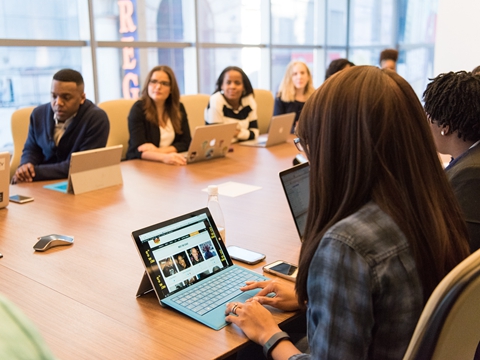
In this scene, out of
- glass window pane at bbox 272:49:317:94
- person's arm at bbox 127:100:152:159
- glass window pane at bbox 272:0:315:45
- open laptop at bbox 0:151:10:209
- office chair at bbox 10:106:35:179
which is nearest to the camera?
open laptop at bbox 0:151:10:209

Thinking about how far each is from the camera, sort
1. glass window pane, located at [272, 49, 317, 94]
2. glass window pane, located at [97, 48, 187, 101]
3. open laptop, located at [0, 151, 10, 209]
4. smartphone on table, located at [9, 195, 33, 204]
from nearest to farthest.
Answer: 1. open laptop, located at [0, 151, 10, 209]
2. smartphone on table, located at [9, 195, 33, 204]
3. glass window pane, located at [97, 48, 187, 101]
4. glass window pane, located at [272, 49, 317, 94]

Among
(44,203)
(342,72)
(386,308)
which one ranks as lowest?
(44,203)

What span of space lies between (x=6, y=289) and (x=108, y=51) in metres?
3.88

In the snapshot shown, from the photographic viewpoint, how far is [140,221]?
2.05m

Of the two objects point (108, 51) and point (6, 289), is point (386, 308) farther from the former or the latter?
point (108, 51)

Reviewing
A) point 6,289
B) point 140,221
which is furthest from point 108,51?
point 6,289

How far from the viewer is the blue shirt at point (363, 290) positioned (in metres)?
0.91

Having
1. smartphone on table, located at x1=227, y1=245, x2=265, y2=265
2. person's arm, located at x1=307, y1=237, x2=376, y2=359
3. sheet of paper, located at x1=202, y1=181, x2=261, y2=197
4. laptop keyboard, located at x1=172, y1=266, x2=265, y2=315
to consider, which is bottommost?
sheet of paper, located at x1=202, y1=181, x2=261, y2=197

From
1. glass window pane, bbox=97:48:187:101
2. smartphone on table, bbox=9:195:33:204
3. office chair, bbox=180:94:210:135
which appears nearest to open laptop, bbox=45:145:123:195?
smartphone on table, bbox=9:195:33:204

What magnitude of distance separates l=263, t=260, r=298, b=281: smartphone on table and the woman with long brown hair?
0.48m

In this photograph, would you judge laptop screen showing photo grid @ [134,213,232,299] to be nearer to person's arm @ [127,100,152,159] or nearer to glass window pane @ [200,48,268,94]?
person's arm @ [127,100,152,159]

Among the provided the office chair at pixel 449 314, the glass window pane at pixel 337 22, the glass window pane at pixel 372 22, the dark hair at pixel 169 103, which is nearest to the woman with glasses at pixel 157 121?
the dark hair at pixel 169 103

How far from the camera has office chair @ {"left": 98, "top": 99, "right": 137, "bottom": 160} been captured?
3.60 meters

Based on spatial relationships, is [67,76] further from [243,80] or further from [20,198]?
[243,80]
